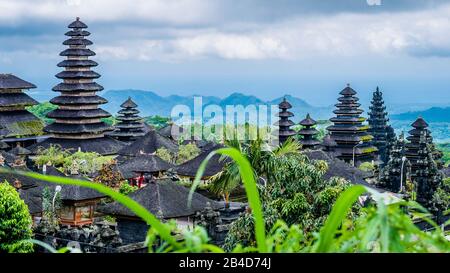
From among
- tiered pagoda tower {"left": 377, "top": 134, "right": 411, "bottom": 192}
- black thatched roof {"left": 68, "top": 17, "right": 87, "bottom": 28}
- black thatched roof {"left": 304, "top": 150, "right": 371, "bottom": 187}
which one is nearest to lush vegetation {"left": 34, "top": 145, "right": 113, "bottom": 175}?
black thatched roof {"left": 304, "top": 150, "right": 371, "bottom": 187}

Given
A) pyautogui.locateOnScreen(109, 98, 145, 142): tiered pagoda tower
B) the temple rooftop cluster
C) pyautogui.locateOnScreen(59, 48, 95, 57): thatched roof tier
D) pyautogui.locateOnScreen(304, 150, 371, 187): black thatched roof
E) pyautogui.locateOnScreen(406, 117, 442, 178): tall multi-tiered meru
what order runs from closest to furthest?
1. the temple rooftop cluster
2. pyautogui.locateOnScreen(304, 150, 371, 187): black thatched roof
3. pyautogui.locateOnScreen(406, 117, 442, 178): tall multi-tiered meru
4. pyautogui.locateOnScreen(59, 48, 95, 57): thatched roof tier
5. pyautogui.locateOnScreen(109, 98, 145, 142): tiered pagoda tower

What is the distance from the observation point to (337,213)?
2.11 metres

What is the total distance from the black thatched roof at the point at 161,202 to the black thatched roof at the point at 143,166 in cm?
942

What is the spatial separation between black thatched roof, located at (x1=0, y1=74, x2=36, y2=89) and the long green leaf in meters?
43.6

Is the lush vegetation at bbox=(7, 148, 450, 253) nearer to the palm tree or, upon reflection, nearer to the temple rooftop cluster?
the palm tree

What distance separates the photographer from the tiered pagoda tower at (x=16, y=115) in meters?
43.9

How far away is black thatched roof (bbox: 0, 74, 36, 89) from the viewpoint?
44.3 m

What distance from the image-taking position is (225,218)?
74.3 feet

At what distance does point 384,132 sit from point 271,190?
39.2 metres

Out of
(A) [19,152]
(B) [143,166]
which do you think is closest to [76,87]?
(A) [19,152]

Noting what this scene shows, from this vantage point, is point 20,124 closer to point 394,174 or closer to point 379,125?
point 394,174

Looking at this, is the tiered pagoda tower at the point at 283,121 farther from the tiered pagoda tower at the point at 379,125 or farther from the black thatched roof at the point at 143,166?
the black thatched roof at the point at 143,166

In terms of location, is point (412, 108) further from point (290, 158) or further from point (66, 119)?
point (290, 158)
